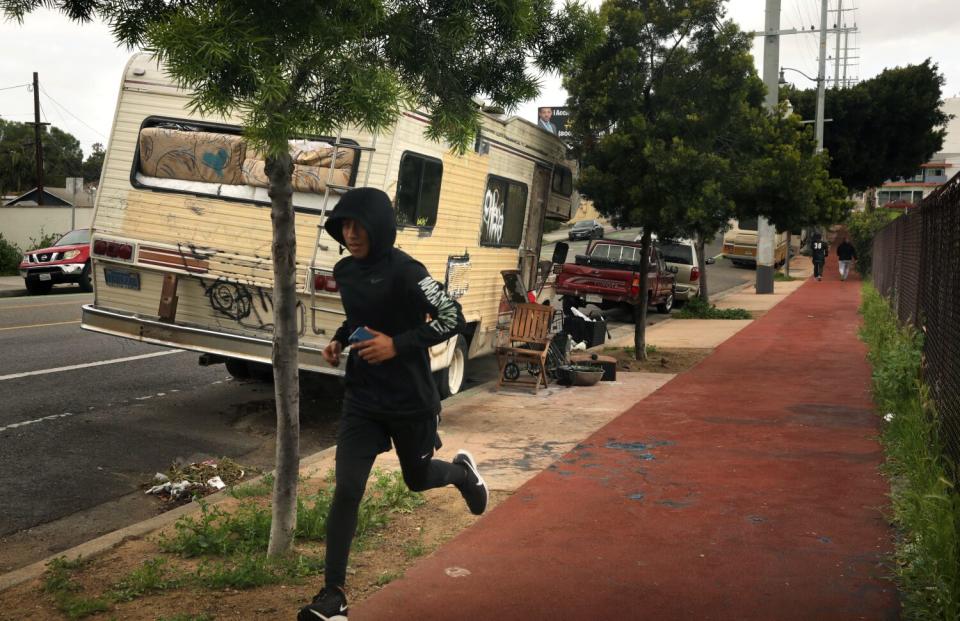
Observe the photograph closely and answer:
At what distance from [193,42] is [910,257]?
11.6m

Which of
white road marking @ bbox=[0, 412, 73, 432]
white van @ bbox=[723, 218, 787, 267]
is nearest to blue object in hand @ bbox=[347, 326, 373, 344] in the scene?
white road marking @ bbox=[0, 412, 73, 432]

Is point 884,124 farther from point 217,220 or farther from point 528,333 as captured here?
point 217,220

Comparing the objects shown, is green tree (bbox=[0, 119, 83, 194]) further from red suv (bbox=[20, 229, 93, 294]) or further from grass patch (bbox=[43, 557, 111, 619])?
grass patch (bbox=[43, 557, 111, 619])

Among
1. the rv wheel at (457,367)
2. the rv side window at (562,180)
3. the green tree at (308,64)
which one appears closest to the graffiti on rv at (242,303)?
the rv wheel at (457,367)

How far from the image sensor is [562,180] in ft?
46.6

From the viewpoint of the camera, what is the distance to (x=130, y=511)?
695 cm

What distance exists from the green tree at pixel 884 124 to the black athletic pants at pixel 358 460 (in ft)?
156

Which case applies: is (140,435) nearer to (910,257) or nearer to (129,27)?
(129,27)

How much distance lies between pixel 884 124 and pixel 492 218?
4219 centimetres

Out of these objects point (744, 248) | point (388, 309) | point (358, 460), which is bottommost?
point (358, 460)

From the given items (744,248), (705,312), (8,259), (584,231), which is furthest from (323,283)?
(584,231)

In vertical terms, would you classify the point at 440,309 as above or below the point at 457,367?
above

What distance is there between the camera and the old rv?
29.0 ft

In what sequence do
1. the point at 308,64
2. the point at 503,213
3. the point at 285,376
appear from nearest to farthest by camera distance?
the point at 308,64 < the point at 285,376 < the point at 503,213
